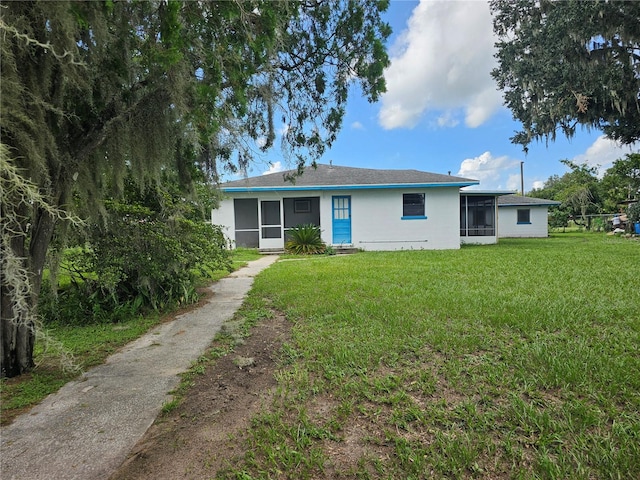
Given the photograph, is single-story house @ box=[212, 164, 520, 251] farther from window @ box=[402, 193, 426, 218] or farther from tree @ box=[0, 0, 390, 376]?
tree @ box=[0, 0, 390, 376]

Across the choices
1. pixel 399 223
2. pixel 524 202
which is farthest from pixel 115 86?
pixel 524 202

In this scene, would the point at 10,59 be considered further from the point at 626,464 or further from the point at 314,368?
the point at 626,464

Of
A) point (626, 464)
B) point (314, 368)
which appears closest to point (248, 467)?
point (314, 368)

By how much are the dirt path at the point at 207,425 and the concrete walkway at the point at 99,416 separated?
14cm

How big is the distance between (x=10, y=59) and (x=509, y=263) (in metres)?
9.51

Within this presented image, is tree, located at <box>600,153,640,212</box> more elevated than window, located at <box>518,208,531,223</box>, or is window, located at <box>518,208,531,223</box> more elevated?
tree, located at <box>600,153,640,212</box>

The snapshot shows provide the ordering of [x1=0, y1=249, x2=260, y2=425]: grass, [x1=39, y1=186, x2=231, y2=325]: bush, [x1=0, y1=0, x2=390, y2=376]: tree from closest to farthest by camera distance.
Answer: [x1=0, y1=0, x2=390, y2=376]: tree < [x1=0, y1=249, x2=260, y2=425]: grass < [x1=39, y1=186, x2=231, y2=325]: bush

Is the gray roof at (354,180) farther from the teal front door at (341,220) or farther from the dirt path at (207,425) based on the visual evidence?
the dirt path at (207,425)

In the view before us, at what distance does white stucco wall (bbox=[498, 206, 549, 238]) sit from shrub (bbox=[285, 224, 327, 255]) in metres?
14.1

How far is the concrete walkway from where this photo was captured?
179 centimetres

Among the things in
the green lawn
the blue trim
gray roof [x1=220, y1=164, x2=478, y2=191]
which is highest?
gray roof [x1=220, y1=164, x2=478, y2=191]

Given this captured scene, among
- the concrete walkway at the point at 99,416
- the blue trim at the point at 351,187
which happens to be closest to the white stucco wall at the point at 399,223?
the blue trim at the point at 351,187

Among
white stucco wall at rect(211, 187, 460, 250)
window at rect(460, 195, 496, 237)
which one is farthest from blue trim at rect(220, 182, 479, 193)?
window at rect(460, 195, 496, 237)

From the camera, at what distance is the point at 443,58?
8.54m
